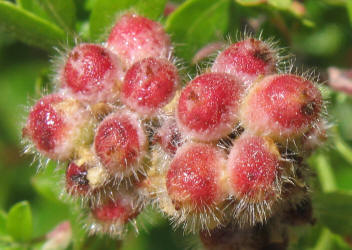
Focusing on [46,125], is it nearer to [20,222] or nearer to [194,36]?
A: [20,222]

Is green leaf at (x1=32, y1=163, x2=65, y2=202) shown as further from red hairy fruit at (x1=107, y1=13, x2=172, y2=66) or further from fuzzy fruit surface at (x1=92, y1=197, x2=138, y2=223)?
red hairy fruit at (x1=107, y1=13, x2=172, y2=66)

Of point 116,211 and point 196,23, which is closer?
point 116,211

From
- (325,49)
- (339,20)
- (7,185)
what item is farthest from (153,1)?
(7,185)

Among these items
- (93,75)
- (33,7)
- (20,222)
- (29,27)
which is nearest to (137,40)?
(93,75)

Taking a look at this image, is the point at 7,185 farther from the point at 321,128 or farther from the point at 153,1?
the point at 321,128

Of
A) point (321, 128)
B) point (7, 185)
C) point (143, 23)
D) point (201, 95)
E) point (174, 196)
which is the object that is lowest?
point (7, 185)
